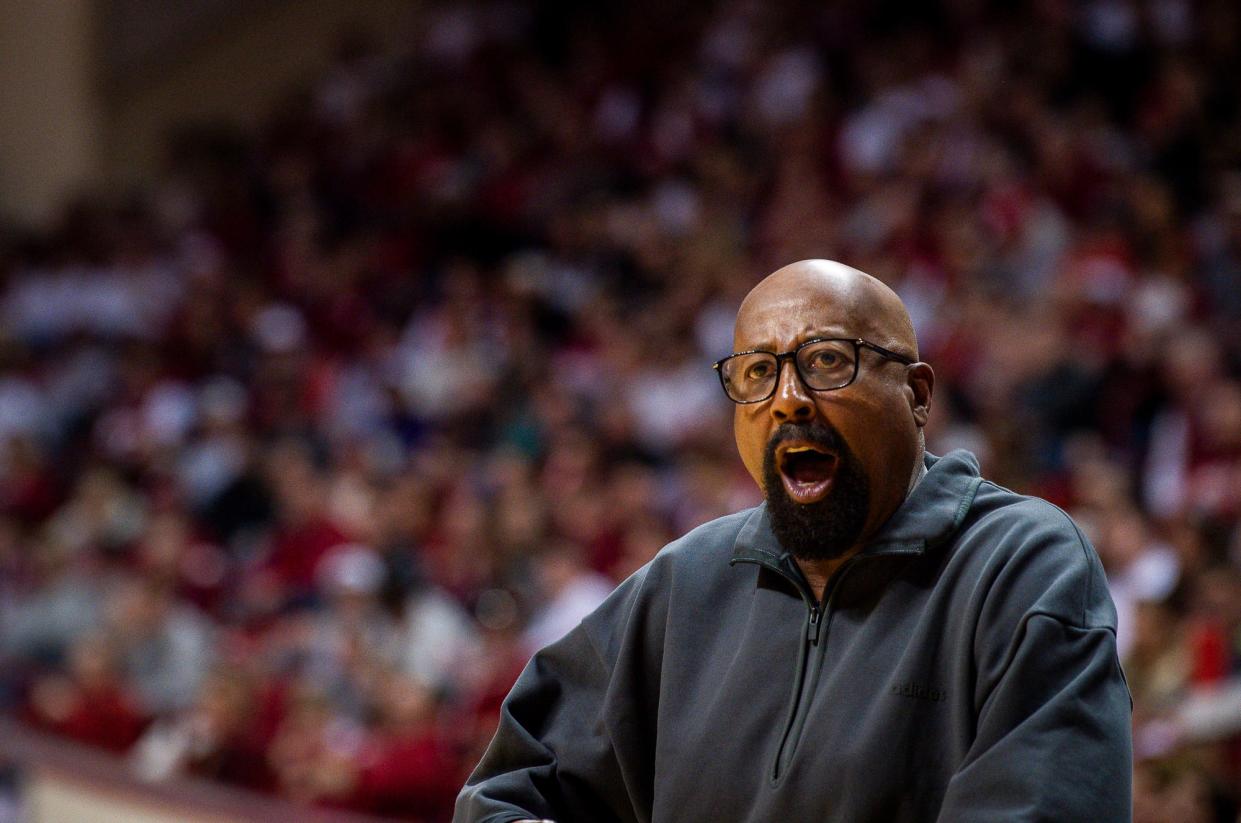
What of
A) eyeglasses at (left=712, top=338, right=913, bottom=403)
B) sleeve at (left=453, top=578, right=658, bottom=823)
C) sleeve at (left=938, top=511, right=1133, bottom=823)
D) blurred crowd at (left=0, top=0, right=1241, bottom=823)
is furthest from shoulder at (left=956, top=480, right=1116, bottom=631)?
blurred crowd at (left=0, top=0, right=1241, bottom=823)

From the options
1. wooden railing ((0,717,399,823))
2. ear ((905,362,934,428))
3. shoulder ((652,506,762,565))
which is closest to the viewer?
ear ((905,362,934,428))

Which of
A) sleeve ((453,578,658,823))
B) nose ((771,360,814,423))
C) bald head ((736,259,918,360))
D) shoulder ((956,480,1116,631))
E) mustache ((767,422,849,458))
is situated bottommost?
sleeve ((453,578,658,823))

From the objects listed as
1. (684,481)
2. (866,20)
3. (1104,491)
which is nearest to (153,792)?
(684,481)

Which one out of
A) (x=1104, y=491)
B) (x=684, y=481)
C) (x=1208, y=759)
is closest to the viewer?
(x=1208, y=759)

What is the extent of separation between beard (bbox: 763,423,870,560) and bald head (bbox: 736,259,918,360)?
128 millimetres

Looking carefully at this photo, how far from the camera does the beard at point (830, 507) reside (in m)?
1.97

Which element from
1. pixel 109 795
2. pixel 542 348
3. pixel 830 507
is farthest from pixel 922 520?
pixel 542 348

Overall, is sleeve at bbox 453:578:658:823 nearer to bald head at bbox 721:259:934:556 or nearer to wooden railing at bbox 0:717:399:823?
bald head at bbox 721:259:934:556

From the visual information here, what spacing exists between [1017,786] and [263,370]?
9277 mm

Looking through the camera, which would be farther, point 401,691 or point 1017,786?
point 401,691

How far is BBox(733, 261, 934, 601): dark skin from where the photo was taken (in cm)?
197

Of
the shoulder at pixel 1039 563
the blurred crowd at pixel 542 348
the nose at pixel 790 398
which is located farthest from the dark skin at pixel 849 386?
the blurred crowd at pixel 542 348

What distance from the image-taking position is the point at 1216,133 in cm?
806

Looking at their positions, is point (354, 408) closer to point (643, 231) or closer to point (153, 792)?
point (643, 231)
